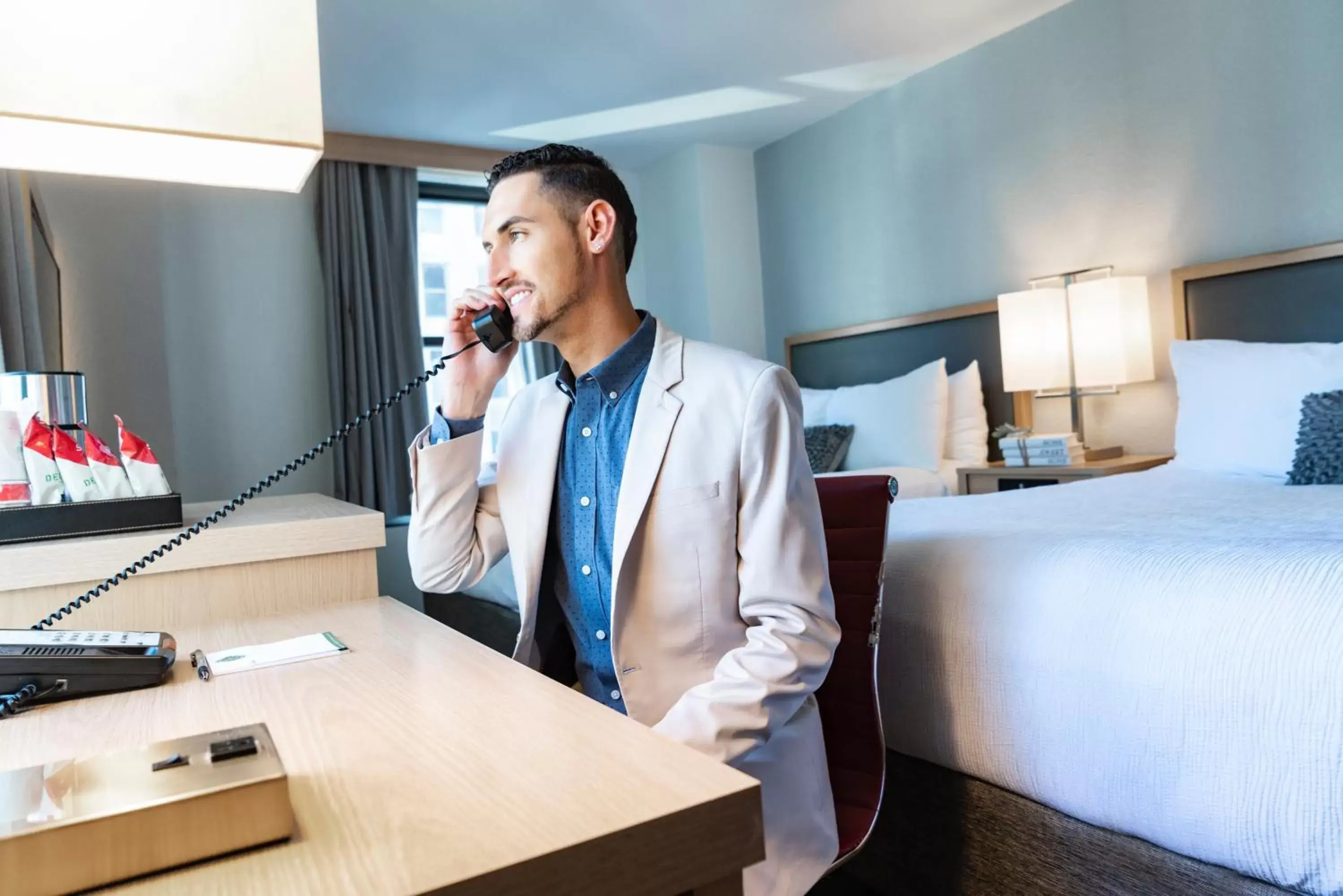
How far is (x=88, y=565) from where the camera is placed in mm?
1254

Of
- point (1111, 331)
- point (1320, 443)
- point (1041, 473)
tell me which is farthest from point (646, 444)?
point (1111, 331)

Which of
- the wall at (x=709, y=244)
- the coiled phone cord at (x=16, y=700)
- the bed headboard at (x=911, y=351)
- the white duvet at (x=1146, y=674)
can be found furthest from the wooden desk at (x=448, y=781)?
the wall at (x=709, y=244)

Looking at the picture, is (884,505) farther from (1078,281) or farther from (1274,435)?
(1078,281)

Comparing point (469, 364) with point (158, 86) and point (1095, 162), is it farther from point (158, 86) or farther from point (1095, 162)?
point (1095, 162)

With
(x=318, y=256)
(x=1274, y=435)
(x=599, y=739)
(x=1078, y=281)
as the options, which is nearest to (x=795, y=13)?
(x=1078, y=281)

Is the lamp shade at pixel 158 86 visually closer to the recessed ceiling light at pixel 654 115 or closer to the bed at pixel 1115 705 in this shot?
the bed at pixel 1115 705

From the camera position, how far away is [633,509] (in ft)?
4.20

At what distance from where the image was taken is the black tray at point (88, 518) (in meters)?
1.30

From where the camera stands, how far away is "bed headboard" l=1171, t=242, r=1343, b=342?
3.14 metres

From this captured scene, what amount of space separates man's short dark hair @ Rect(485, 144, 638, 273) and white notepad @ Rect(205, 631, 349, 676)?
28.6 inches

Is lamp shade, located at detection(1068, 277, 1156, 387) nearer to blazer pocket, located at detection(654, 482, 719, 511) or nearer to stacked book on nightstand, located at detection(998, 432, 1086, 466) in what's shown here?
stacked book on nightstand, located at detection(998, 432, 1086, 466)

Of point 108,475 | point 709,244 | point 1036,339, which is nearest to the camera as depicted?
point 108,475

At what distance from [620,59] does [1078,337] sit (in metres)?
2.28

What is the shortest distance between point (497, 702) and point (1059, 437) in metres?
3.24
